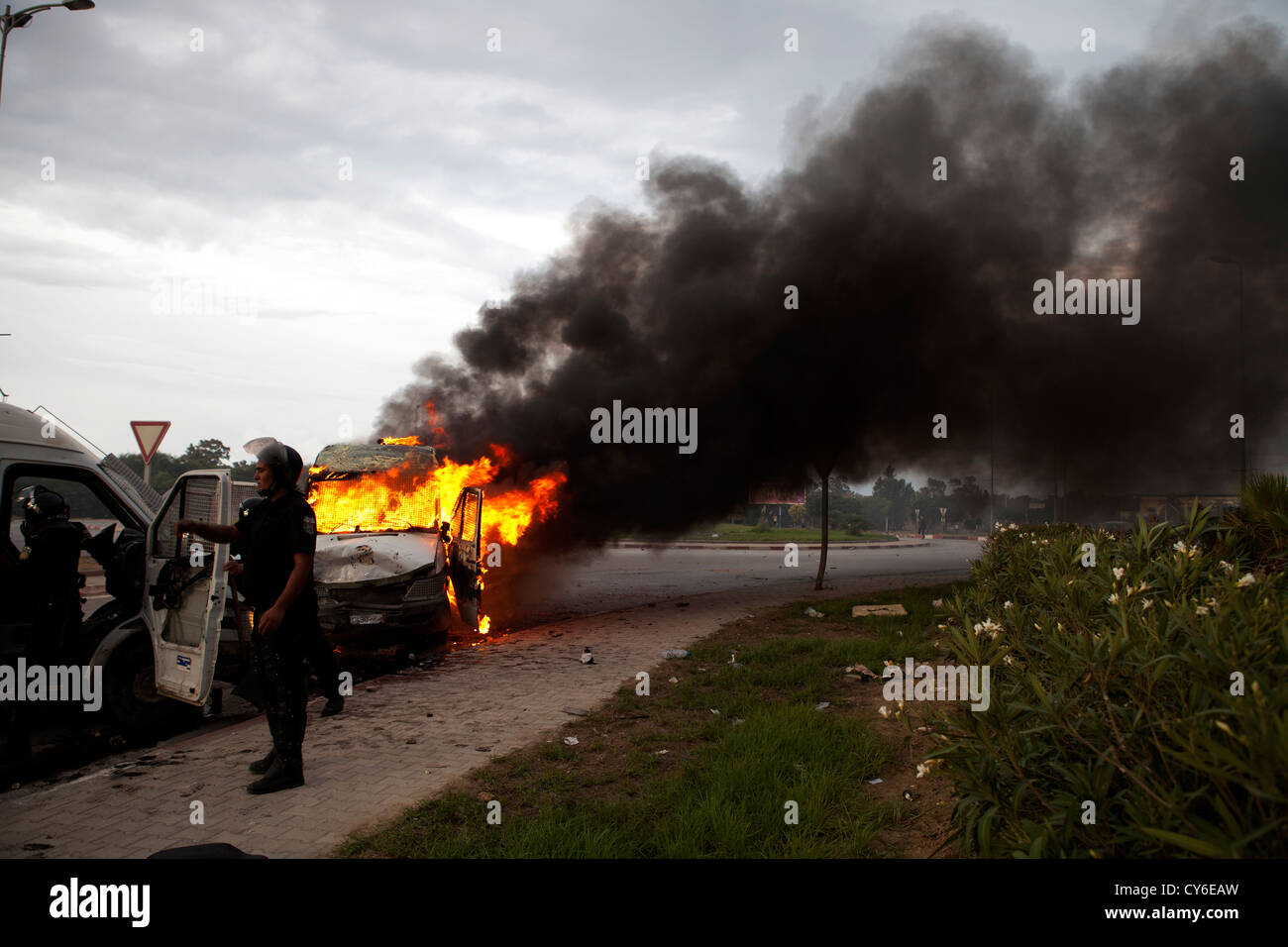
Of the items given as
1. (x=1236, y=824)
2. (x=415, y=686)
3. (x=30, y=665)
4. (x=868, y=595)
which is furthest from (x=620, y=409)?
(x=1236, y=824)

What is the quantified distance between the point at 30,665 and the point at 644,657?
5.20 metres

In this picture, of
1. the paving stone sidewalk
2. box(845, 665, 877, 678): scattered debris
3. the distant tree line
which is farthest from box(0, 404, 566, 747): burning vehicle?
the distant tree line

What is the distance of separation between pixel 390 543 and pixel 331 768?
3.29m

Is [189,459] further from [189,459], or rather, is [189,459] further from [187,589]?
[187,589]

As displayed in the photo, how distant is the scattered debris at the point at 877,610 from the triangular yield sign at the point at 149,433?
9.56 metres

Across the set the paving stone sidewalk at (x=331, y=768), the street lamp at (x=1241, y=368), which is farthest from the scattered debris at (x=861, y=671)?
the street lamp at (x=1241, y=368)

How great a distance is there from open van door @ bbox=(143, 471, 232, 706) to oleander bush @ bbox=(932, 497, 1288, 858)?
436 cm

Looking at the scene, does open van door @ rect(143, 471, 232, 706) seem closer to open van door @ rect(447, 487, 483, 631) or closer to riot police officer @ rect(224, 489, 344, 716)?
riot police officer @ rect(224, 489, 344, 716)

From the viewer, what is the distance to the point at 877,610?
1043 centimetres

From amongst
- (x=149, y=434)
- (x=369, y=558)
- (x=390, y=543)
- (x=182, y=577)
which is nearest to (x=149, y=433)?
(x=149, y=434)

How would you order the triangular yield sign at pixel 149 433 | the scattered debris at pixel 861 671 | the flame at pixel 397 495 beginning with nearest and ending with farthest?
the scattered debris at pixel 861 671
the flame at pixel 397 495
the triangular yield sign at pixel 149 433

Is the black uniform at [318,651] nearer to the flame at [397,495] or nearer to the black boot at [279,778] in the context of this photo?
the black boot at [279,778]

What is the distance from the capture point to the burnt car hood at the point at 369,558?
Answer: 22.8 ft
